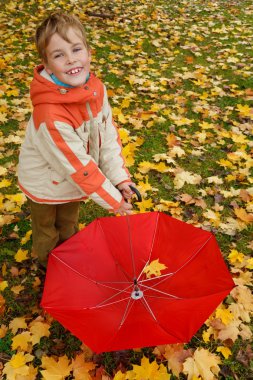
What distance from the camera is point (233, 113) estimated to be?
180 inches

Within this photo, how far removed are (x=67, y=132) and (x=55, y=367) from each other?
143 centimetres

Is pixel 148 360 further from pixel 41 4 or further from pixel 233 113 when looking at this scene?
pixel 41 4

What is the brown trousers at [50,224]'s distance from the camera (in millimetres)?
2297

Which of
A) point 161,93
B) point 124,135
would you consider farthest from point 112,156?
point 161,93

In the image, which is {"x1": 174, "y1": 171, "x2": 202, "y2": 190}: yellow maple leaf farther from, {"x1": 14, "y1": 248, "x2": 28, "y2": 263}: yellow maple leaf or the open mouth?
the open mouth

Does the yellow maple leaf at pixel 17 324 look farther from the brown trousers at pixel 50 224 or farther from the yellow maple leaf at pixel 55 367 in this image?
the brown trousers at pixel 50 224

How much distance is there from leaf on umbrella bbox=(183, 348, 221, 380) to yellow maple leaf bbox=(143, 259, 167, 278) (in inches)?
24.4

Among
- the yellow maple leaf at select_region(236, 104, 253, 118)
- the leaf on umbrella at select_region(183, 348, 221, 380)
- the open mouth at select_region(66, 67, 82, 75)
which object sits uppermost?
the open mouth at select_region(66, 67, 82, 75)

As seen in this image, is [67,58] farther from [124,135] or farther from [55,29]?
[124,135]

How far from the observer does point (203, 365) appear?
2.17 metres

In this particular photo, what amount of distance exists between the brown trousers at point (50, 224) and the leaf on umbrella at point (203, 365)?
1191 mm

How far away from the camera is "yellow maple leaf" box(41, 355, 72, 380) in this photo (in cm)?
210

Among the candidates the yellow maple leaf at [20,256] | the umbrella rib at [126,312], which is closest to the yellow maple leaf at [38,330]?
the yellow maple leaf at [20,256]

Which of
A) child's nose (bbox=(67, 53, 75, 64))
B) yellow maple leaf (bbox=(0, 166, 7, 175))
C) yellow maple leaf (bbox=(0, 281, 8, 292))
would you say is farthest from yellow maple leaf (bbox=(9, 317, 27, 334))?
child's nose (bbox=(67, 53, 75, 64))
